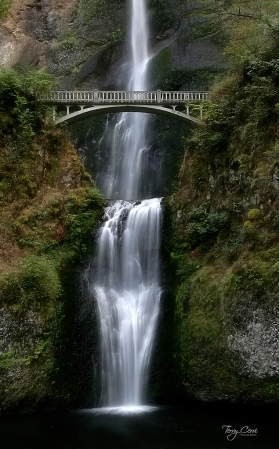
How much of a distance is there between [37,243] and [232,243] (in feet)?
21.1

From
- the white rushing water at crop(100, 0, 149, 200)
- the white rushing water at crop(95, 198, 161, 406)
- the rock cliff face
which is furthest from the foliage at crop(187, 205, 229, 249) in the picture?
the rock cliff face

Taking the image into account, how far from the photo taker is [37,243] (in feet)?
48.4

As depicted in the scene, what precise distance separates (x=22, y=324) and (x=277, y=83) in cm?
1046

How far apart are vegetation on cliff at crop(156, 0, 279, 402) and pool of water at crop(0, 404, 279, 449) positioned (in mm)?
681

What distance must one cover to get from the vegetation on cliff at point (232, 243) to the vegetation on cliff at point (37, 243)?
3.15 m

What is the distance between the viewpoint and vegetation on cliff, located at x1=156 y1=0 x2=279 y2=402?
35.5ft

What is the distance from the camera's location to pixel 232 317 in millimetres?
11266

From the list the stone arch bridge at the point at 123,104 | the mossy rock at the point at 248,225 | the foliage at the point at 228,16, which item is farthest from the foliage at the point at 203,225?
the foliage at the point at 228,16

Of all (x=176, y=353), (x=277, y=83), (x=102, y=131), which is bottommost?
(x=176, y=353)

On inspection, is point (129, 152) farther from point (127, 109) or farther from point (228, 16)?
point (228, 16)

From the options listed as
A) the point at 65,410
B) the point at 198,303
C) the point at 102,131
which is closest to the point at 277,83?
the point at 198,303

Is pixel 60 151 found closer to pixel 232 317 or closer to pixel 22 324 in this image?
pixel 22 324

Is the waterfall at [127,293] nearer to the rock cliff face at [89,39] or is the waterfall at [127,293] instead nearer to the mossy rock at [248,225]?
the mossy rock at [248,225]

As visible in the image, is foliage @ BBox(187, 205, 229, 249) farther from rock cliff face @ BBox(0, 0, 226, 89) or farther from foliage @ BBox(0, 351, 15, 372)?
rock cliff face @ BBox(0, 0, 226, 89)
